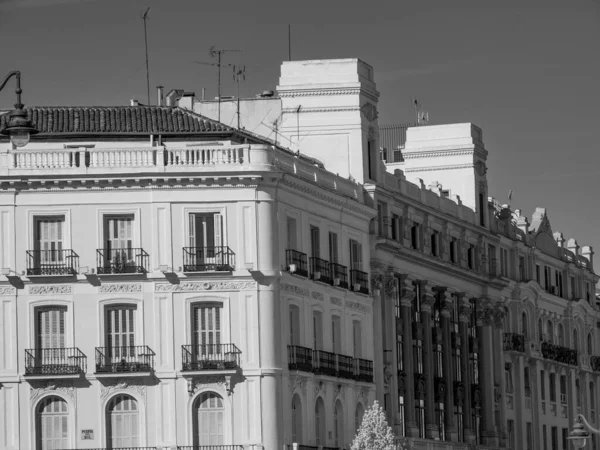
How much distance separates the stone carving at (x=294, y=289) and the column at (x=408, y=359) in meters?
14.8

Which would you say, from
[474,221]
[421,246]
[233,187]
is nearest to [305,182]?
[233,187]

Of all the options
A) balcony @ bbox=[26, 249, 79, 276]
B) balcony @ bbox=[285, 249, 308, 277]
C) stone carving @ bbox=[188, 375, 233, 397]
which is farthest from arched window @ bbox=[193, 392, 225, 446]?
balcony @ bbox=[26, 249, 79, 276]

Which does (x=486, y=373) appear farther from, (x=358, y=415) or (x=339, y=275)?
(x=339, y=275)

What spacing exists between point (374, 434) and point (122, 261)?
1386 centimetres

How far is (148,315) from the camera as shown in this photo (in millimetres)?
91750

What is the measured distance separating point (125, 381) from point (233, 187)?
9.37m

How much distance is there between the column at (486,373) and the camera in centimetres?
12262

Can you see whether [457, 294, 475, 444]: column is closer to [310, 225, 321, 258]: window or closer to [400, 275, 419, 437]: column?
[400, 275, 419, 437]: column

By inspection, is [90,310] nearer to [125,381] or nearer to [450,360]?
[125,381]

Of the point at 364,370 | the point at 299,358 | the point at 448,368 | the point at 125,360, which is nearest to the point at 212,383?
the point at 125,360

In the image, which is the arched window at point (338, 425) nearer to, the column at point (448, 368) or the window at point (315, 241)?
the window at point (315, 241)

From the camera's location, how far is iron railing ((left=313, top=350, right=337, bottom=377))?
96812 mm

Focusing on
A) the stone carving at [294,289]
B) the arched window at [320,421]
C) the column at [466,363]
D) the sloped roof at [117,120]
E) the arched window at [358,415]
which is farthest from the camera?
the column at [466,363]

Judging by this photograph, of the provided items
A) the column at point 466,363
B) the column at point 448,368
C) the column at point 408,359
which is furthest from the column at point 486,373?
the column at point 408,359
